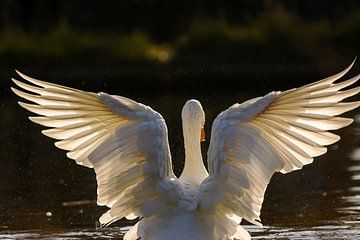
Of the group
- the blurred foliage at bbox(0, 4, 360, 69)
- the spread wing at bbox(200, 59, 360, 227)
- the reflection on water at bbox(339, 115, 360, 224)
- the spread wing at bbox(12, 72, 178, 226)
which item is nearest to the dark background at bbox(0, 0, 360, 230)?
the blurred foliage at bbox(0, 4, 360, 69)

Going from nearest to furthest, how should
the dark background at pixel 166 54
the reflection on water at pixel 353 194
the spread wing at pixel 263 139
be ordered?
the spread wing at pixel 263 139
the reflection on water at pixel 353 194
the dark background at pixel 166 54

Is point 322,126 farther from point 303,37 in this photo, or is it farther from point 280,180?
point 303,37

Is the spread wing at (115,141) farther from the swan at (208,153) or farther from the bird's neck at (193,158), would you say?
the bird's neck at (193,158)

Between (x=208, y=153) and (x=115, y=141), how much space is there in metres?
0.70

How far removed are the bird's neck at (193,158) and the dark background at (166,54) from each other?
16.9ft

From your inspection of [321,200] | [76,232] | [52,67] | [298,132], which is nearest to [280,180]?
[321,200]

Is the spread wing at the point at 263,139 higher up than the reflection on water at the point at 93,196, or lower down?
higher up

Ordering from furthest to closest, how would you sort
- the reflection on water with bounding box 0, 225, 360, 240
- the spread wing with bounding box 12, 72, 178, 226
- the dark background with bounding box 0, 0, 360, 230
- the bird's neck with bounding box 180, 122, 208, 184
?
1. the dark background with bounding box 0, 0, 360, 230
2. the reflection on water with bounding box 0, 225, 360, 240
3. the bird's neck with bounding box 180, 122, 208, 184
4. the spread wing with bounding box 12, 72, 178, 226

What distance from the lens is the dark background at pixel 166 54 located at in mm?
16781

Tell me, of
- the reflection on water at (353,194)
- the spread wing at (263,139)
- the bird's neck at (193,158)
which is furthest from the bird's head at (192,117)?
the reflection on water at (353,194)

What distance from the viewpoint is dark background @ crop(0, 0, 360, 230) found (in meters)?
16.8

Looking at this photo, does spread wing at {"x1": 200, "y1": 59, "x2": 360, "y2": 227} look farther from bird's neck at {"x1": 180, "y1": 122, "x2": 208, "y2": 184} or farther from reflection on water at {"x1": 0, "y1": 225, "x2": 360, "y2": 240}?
reflection on water at {"x1": 0, "y1": 225, "x2": 360, "y2": 240}

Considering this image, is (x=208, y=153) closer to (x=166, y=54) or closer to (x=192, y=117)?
(x=192, y=117)

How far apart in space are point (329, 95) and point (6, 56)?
1832 cm
